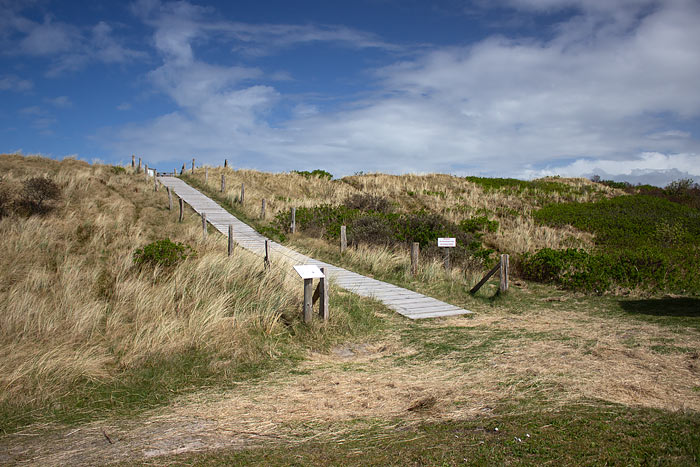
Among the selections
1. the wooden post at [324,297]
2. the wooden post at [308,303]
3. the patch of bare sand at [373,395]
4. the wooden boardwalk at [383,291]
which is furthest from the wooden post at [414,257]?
the patch of bare sand at [373,395]

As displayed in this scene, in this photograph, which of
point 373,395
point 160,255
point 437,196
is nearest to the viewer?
point 373,395

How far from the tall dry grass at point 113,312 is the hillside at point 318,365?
0.03m

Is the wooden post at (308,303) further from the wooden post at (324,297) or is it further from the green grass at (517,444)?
the green grass at (517,444)

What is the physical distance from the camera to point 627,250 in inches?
526

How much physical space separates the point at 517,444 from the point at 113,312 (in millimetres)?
5680

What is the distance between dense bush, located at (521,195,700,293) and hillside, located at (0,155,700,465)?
0.51 feet

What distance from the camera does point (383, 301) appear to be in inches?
383

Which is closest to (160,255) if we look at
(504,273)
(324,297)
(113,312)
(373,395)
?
(113,312)

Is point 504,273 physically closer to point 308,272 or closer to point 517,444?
point 308,272

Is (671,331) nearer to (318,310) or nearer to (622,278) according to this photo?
(622,278)

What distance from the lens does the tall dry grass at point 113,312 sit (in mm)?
5254

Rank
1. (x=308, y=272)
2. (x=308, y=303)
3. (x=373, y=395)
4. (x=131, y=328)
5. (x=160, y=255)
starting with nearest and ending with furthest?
(x=373, y=395), (x=131, y=328), (x=308, y=272), (x=308, y=303), (x=160, y=255)

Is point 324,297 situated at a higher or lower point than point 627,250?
lower

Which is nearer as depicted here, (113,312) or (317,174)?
(113,312)
